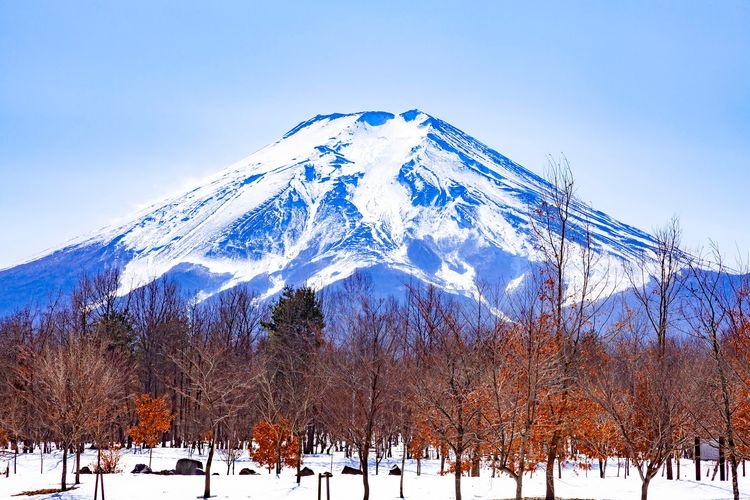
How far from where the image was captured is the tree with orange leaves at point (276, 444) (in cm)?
3259

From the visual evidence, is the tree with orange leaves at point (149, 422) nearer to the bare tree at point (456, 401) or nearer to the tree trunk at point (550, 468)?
the bare tree at point (456, 401)

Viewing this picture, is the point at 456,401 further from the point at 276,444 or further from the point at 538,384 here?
the point at 276,444

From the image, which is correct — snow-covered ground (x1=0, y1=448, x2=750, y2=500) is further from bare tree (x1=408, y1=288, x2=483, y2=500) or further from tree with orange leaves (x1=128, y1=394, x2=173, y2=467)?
tree with orange leaves (x1=128, y1=394, x2=173, y2=467)

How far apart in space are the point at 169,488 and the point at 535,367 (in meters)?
17.6

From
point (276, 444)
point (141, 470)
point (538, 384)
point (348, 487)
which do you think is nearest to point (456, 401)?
point (538, 384)

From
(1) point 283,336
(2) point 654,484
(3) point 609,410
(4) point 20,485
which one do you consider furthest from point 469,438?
(1) point 283,336

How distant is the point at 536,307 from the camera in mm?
20266

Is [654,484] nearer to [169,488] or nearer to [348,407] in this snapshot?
[348,407]

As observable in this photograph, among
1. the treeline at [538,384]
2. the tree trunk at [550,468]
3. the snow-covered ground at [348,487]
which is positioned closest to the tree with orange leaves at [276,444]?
the treeline at [538,384]

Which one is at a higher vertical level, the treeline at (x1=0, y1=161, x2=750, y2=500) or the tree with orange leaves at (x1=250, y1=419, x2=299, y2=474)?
the treeline at (x1=0, y1=161, x2=750, y2=500)

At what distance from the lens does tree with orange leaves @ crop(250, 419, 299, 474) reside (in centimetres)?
3259

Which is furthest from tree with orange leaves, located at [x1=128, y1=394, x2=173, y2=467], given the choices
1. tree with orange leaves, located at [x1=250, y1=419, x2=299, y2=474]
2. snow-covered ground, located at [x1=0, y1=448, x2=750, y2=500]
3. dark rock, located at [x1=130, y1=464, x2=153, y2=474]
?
tree with orange leaves, located at [x1=250, y1=419, x2=299, y2=474]

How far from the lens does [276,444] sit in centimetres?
3338

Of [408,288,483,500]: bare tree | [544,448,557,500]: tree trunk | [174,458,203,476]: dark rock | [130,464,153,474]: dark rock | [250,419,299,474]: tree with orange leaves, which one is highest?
[408,288,483,500]: bare tree
